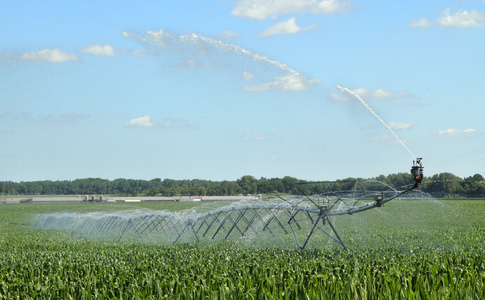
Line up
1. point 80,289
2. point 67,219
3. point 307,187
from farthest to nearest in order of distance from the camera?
point 67,219 → point 307,187 → point 80,289

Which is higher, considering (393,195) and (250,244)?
(393,195)

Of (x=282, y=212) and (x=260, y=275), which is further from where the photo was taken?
(x=282, y=212)

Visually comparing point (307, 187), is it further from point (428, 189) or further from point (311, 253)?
point (428, 189)

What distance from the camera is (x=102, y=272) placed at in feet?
47.3

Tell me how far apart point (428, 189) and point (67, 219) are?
108 feet

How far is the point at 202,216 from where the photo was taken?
2602 centimetres

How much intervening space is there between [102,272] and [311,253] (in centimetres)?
740

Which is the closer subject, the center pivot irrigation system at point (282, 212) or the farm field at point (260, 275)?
the farm field at point (260, 275)

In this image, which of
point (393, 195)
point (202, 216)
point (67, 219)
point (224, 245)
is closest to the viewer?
point (393, 195)

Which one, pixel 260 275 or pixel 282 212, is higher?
pixel 282 212

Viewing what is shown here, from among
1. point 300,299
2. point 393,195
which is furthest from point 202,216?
point 300,299

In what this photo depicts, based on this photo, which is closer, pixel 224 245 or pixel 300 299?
pixel 300 299

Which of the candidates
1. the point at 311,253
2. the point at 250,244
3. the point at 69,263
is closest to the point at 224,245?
the point at 250,244

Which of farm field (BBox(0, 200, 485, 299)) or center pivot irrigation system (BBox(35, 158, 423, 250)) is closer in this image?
farm field (BBox(0, 200, 485, 299))
